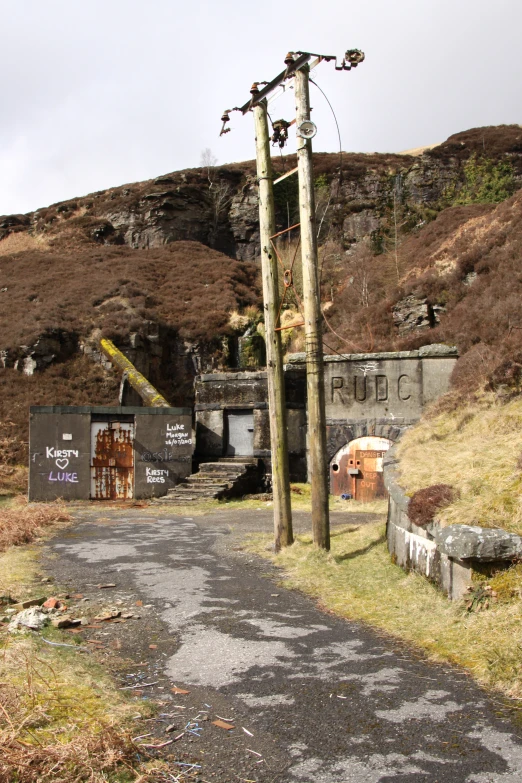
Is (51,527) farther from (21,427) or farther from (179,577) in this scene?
(21,427)

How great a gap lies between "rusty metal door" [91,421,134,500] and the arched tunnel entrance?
609 centimetres

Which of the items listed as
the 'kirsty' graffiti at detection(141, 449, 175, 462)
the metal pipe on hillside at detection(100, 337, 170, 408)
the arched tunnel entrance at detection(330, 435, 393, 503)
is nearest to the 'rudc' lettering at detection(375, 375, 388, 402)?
the arched tunnel entrance at detection(330, 435, 393, 503)

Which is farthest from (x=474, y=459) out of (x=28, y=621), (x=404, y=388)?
(x=404, y=388)

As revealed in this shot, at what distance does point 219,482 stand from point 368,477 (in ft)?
14.2

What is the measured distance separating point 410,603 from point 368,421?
13.7 metres

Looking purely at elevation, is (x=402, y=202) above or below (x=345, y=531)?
above

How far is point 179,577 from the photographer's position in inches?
324

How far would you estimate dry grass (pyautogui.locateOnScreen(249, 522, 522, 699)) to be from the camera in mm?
4766

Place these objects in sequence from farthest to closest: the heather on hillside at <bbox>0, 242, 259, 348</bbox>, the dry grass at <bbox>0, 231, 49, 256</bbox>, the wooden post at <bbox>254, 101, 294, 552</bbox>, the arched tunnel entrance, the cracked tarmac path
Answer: the dry grass at <bbox>0, 231, 49, 256</bbox> < the heather on hillside at <bbox>0, 242, 259, 348</bbox> < the arched tunnel entrance < the wooden post at <bbox>254, 101, 294, 552</bbox> < the cracked tarmac path

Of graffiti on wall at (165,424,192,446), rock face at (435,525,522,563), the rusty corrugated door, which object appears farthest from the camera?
graffiti on wall at (165,424,192,446)

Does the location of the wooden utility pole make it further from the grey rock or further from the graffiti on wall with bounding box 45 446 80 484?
the graffiti on wall with bounding box 45 446 80 484

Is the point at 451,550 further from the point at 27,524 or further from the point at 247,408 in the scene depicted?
the point at 247,408

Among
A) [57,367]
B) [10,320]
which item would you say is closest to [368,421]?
[57,367]

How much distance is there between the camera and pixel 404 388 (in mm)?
19844
